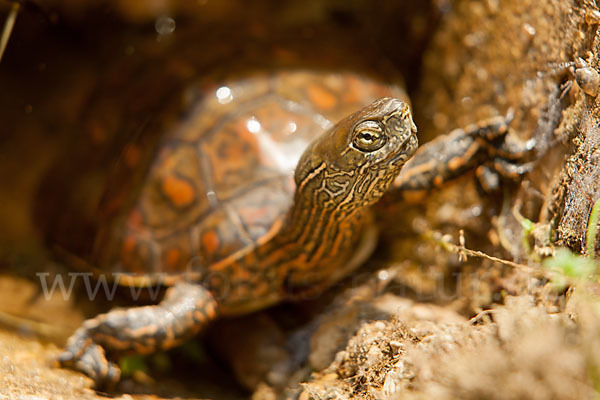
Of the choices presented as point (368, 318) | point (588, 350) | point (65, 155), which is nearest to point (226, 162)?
point (368, 318)

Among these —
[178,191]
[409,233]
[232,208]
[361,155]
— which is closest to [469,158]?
[409,233]

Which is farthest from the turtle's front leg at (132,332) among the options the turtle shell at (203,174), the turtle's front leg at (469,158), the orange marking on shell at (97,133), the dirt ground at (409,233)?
the turtle's front leg at (469,158)

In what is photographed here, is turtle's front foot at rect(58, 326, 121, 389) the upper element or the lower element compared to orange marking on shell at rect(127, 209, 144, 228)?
lower

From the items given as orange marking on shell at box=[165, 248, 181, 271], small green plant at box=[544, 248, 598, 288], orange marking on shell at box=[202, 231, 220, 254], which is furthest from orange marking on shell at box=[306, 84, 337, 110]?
small green plant at box=[544, 248, 598, 288]

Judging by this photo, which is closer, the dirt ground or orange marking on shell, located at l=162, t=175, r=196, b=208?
the dirt ground

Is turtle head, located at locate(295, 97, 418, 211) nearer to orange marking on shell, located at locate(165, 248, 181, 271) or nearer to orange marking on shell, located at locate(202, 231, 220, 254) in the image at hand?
orange marking on shell, located at locate(202, 231, 220, 254)

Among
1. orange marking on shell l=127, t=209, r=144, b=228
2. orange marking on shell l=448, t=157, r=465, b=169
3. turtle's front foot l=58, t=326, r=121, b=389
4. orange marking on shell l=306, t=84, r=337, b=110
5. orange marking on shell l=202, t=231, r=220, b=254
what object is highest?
orange marking on shell l=306, t=84, r=337, b=110

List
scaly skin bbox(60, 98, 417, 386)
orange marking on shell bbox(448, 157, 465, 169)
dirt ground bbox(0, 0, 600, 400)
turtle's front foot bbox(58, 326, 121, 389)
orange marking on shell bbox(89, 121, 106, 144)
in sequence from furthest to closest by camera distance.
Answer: orange marking on shell bbox(89, 121, 106, 144) → orange marking on shell bbox(448, 157, 465, 169) → turtle's front foot bbox(58, 326, 121, 389) → scaly skin bbox(60, 98, 417, 386) → dirt ground bbox(0, 0, 600, 400)

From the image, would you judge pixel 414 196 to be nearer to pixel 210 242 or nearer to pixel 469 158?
pixel 469 158
